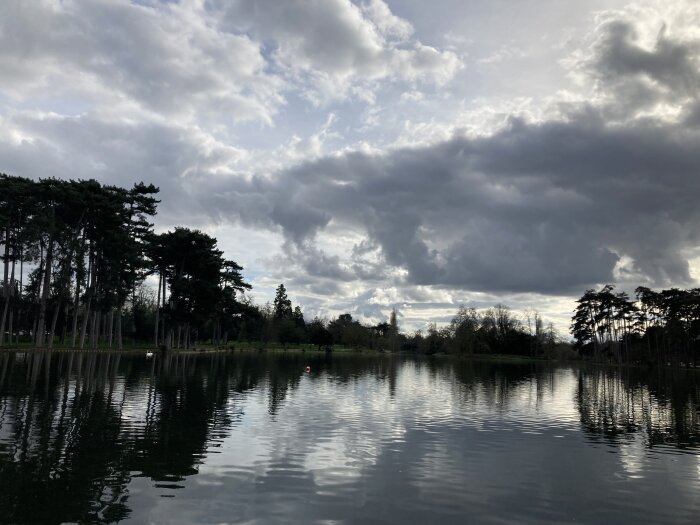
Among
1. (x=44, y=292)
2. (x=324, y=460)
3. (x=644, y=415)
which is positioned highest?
(x=44, y=292)

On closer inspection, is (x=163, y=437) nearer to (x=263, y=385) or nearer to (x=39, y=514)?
(x=39, y=514)

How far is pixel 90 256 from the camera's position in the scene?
71438mm

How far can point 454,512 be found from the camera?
1208 cm

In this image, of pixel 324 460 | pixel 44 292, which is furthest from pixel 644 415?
pixel 44 292

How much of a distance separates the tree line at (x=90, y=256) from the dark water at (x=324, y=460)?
117 feet

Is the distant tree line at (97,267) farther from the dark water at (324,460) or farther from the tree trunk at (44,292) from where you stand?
the dark water at (324,460)

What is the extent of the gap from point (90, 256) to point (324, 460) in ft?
217

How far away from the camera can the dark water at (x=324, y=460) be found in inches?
467

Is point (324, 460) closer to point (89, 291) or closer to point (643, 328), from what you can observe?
point (89, 291)

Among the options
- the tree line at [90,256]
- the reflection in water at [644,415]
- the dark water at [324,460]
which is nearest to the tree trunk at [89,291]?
the tree line at [90,256]

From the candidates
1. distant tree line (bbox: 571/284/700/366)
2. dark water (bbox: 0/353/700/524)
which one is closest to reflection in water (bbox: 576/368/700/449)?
dark water (bbox: 0/353/700/524)

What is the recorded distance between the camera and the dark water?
1186cm

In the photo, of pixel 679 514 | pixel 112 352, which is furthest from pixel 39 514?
pixel 112 352

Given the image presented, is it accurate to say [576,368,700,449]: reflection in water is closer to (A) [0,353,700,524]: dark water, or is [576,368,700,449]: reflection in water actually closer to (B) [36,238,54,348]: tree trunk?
(A) [0,353,700,524]: dark water
